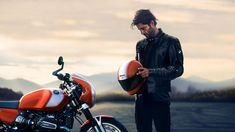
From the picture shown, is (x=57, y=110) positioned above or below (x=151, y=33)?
below

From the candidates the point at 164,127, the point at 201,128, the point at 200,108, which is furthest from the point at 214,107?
the point at 164,127

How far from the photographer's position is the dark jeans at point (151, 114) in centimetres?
822

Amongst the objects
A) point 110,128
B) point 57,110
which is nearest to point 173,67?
point 110,128

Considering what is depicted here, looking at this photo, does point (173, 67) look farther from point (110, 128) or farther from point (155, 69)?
point (110, 128)

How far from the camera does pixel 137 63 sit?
8.16 meters

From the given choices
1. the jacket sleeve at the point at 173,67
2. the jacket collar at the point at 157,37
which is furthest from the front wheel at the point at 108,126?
the jacket collar at the point at 157,37

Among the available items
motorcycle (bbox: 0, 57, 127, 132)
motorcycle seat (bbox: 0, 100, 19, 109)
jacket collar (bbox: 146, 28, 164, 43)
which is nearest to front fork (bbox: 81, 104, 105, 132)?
motorcycle (bbox: 0, 57, 127, 132)

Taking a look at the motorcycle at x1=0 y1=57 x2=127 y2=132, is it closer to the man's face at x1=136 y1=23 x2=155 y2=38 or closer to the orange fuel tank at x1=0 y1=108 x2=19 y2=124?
the orange fuel tank at x1=0 y1=108 x2=19 y2=124

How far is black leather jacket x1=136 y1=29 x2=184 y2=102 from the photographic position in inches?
317

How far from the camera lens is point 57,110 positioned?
7.91 m

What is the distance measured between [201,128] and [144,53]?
38.1 feet

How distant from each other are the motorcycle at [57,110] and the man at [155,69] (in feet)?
1.56

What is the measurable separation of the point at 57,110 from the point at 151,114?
3.89ft

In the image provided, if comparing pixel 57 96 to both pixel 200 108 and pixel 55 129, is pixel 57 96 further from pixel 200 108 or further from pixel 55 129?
pixel 200 108
